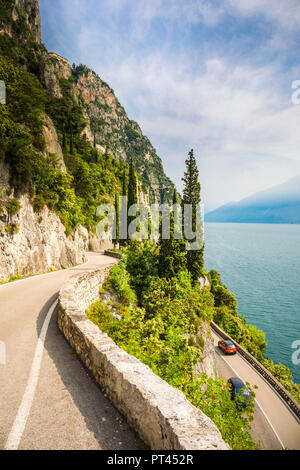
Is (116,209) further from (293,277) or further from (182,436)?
(293,277)

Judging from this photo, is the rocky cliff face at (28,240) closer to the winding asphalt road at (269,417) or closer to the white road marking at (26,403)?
the white road marking at (26,403)

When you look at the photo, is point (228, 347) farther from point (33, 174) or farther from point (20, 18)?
point (20, 18)

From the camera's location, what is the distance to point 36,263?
17688mm

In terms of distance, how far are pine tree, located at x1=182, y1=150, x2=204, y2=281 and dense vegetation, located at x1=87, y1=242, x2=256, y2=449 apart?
90.6 inches

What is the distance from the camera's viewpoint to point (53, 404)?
389 cm

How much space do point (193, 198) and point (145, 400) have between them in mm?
27377

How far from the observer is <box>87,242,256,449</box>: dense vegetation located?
6.39m

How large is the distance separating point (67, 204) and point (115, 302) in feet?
42.9

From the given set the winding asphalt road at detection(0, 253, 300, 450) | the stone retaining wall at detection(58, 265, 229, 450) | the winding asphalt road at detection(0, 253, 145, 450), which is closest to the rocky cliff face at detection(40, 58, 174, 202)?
the winding asphalt road at detection(0, 253, 300, 450)

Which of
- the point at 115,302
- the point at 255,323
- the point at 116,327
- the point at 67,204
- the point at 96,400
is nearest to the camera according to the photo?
the point at 96,400

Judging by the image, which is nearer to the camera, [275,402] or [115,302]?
[115,302]

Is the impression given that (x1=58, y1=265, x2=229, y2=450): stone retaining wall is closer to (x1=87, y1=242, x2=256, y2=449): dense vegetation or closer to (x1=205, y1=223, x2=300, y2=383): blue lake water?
(x1=87, y1=242, x2=256, y2=449): dense vegetation

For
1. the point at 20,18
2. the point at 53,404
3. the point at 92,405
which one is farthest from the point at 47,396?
the point at 20,18
